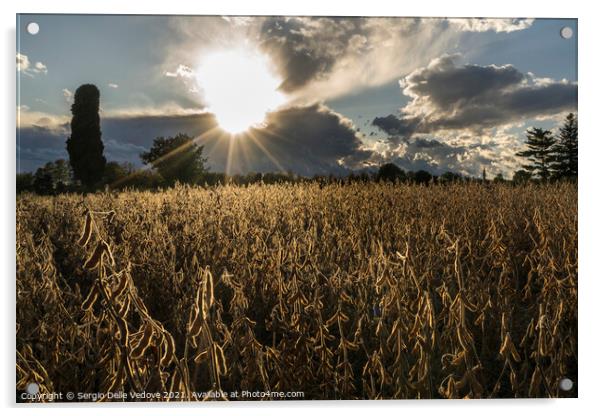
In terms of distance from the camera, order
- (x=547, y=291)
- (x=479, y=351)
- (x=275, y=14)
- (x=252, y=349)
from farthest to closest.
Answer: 1. (x=275, y=14)
2. (x=547, y=291)
3. (x=479, y=351)
4. (x=252, y=349)

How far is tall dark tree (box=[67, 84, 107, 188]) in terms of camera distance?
331cm

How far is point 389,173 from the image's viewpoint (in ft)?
12.1

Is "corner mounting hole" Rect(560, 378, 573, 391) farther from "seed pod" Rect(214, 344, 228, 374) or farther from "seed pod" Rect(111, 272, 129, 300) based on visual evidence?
"seed pod" Rect(111, 272, 129, 300)

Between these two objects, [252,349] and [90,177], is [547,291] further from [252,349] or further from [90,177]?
[90,177]

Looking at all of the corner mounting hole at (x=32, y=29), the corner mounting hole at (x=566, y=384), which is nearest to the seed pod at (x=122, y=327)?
the corner mounting hole at (x=32, y=29)

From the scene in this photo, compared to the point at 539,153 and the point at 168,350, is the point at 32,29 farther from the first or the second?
the point at 539,153

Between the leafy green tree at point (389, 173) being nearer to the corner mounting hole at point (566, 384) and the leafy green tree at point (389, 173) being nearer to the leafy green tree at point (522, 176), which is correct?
the leafy green tree at point (522, 176)

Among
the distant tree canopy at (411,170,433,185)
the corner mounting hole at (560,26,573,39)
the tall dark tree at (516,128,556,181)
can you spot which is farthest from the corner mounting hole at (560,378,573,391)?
the corner mounting hole at (560,26,573,39)

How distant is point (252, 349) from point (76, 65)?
2.49m

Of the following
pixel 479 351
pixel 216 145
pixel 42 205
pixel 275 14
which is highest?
pixel 275 14

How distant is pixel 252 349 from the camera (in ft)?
7.86

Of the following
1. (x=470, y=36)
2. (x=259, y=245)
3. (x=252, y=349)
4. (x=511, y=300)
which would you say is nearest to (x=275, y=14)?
(x=470, y=36)

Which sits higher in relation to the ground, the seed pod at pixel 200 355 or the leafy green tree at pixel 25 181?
the leafy green tree at pixel 25 181

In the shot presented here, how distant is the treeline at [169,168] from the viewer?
132 inches
